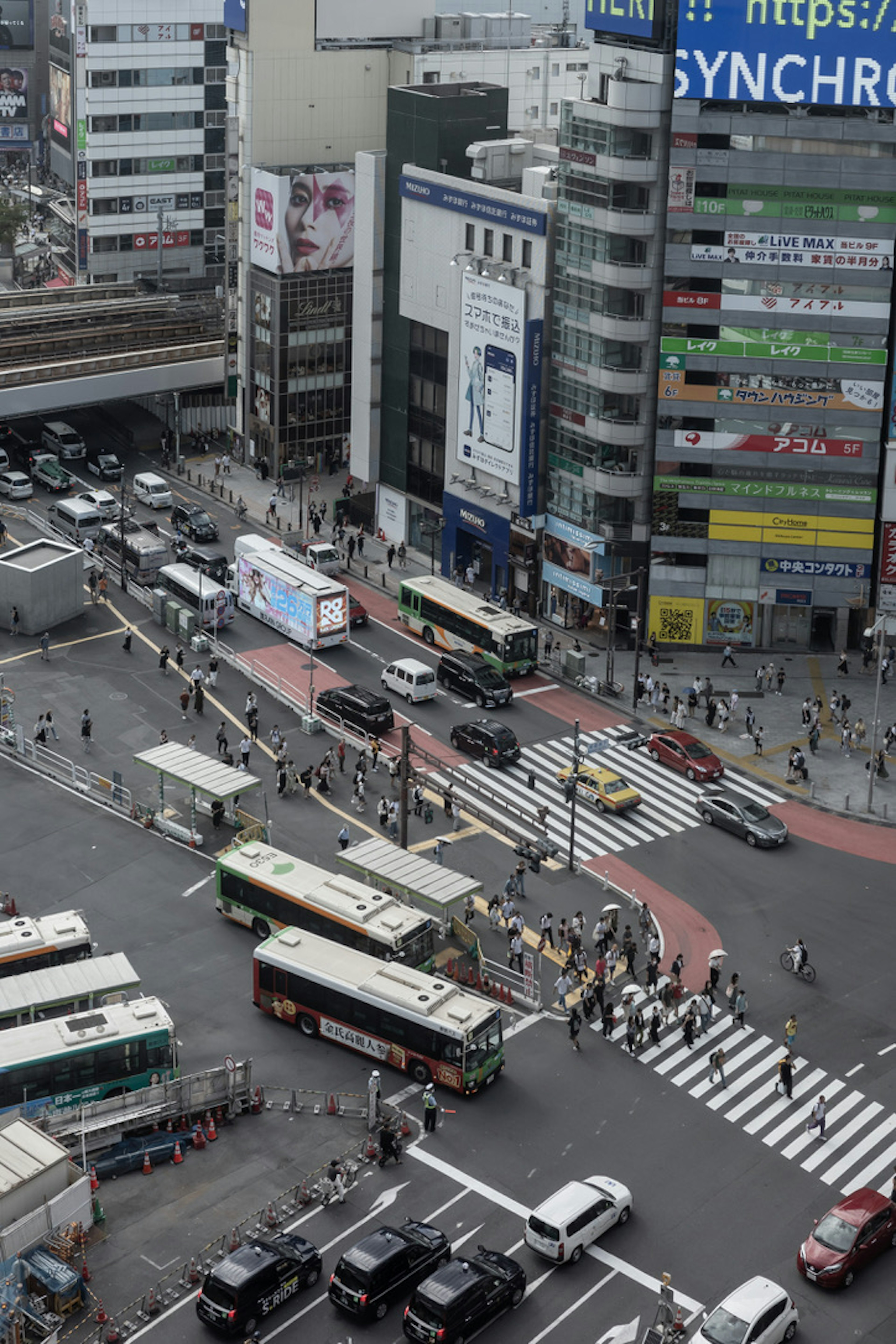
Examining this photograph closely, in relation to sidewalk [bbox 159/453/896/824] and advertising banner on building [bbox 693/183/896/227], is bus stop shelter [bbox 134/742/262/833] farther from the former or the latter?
advertising banner on building [bbox 693/183/896/227]

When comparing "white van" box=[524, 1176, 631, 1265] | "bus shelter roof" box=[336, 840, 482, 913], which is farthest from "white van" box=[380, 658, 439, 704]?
"white van" box=[524, 1176, 631, 1265]

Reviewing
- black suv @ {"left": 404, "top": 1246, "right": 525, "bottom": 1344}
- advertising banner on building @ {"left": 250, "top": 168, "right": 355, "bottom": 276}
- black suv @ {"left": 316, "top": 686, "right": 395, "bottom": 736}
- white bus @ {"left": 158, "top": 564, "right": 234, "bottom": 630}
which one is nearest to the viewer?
black suv @ {"left": 404, "top": 1246, "right": 525, "bottom": 1344}

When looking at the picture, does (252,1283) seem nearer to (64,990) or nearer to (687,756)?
(64,990)

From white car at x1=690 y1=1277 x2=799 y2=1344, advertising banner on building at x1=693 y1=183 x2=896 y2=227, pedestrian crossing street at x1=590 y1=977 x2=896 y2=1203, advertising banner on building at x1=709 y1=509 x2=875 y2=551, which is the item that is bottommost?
pedestrian crossing street at x1=590 y1=977 x2=896 y2=1203

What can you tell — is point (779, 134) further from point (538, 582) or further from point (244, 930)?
point (244, 930)

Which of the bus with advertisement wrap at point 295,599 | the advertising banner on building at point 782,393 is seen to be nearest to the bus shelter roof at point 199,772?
the bus with advertisement wrap at point 295,599

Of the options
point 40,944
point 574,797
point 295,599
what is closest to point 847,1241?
point 574,797
